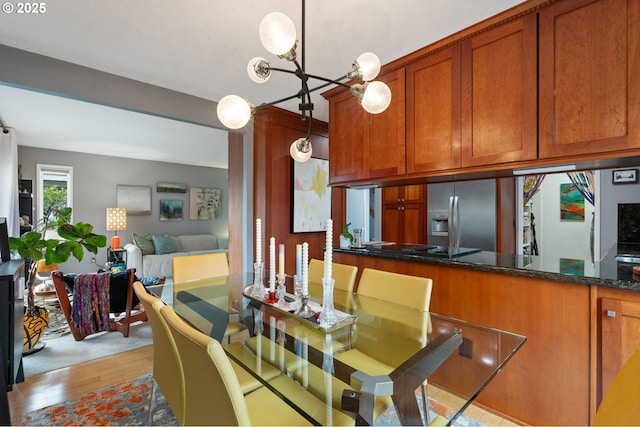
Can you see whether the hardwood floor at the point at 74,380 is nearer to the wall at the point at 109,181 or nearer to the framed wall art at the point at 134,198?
the wall at the point at 109,181

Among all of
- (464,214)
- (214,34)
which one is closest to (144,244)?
(214,34)

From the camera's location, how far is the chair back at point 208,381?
78 centimetres

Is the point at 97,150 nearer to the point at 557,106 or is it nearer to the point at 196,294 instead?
the point at 196,294

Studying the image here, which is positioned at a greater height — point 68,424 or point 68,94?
point 68,94

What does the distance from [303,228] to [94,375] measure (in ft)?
7.70

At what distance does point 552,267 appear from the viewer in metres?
1.78

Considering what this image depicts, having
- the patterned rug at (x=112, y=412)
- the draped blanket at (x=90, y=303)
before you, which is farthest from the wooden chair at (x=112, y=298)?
the patterned rug at (x=112, y=412)

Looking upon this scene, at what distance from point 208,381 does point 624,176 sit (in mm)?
4337

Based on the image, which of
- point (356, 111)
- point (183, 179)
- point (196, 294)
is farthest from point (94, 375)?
point (183, 179)

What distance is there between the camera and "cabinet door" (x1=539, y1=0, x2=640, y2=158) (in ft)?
5.13

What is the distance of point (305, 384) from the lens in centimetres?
117

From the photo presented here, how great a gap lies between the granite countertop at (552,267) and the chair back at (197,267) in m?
1.51

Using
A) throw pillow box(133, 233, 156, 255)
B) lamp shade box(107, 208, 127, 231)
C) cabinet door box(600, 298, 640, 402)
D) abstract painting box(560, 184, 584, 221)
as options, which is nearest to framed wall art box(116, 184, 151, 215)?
lamp shade box(107, 208, 127, 231)

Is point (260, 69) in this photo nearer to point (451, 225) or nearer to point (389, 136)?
point (389, 136)
